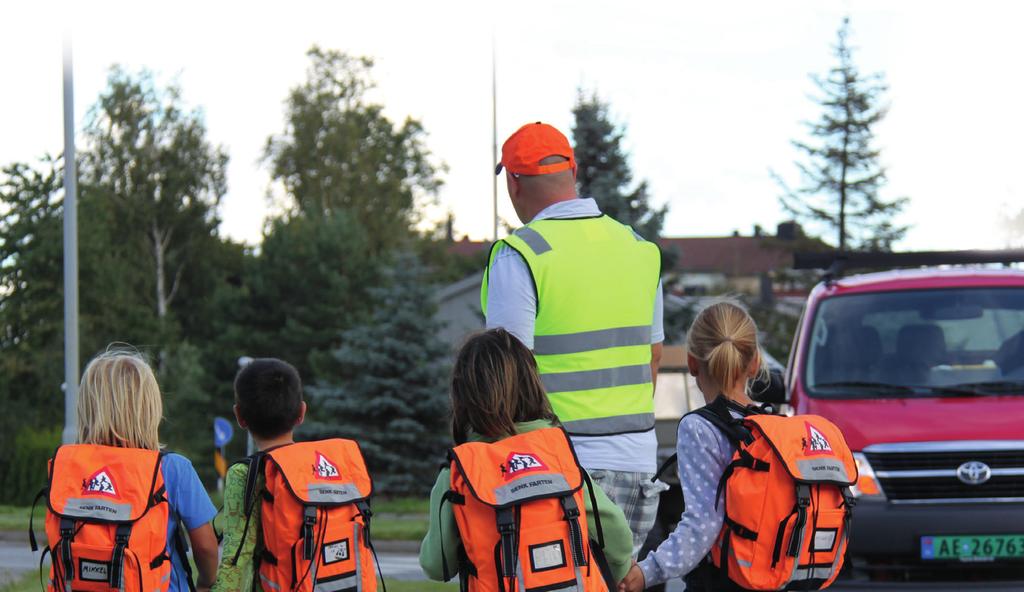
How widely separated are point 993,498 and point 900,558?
57 centimetres

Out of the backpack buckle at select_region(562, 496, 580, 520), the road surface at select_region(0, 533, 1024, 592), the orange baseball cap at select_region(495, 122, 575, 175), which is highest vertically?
the orange baseball cap at select_region(495, 122, 575, 175)

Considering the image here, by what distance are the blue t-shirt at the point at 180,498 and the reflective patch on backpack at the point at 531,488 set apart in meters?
1.20

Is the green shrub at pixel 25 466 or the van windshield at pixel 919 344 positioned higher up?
the van windshield at pixel 919 344

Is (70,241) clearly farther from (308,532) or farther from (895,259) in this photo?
(308,532)

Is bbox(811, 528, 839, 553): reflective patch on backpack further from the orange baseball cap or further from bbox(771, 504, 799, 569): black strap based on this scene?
the orange baseball cap

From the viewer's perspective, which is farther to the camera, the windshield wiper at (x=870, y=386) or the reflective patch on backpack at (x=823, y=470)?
the windshield wiper at (x=870, y=386)

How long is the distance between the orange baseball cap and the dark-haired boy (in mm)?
1058

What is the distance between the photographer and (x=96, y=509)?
418 cm

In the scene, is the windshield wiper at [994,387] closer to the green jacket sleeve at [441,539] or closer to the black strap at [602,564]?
the black strap at [602,564]

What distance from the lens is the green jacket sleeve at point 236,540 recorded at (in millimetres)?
4309

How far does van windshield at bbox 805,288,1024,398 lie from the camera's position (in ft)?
24.6

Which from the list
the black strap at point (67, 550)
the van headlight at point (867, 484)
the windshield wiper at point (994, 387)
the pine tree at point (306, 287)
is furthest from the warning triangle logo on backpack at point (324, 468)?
the pine tree at point (306, 287)

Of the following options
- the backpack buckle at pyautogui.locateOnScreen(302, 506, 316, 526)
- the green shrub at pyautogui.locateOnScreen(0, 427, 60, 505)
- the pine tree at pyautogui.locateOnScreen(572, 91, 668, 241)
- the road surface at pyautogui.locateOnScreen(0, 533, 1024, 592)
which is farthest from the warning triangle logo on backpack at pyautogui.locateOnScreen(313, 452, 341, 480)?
the green shrub at pyautogui.locateOnScreen(0, 427, 60, 505)

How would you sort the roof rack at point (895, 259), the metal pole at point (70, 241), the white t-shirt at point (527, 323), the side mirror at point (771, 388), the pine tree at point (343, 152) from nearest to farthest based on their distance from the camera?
the white t-shirt at point (527, 323) < the side mirror at point (771, 388) < the roof rack at point (895, 259) < the metal pole at point (70, 241) < the pine tree at point (343, 152)
